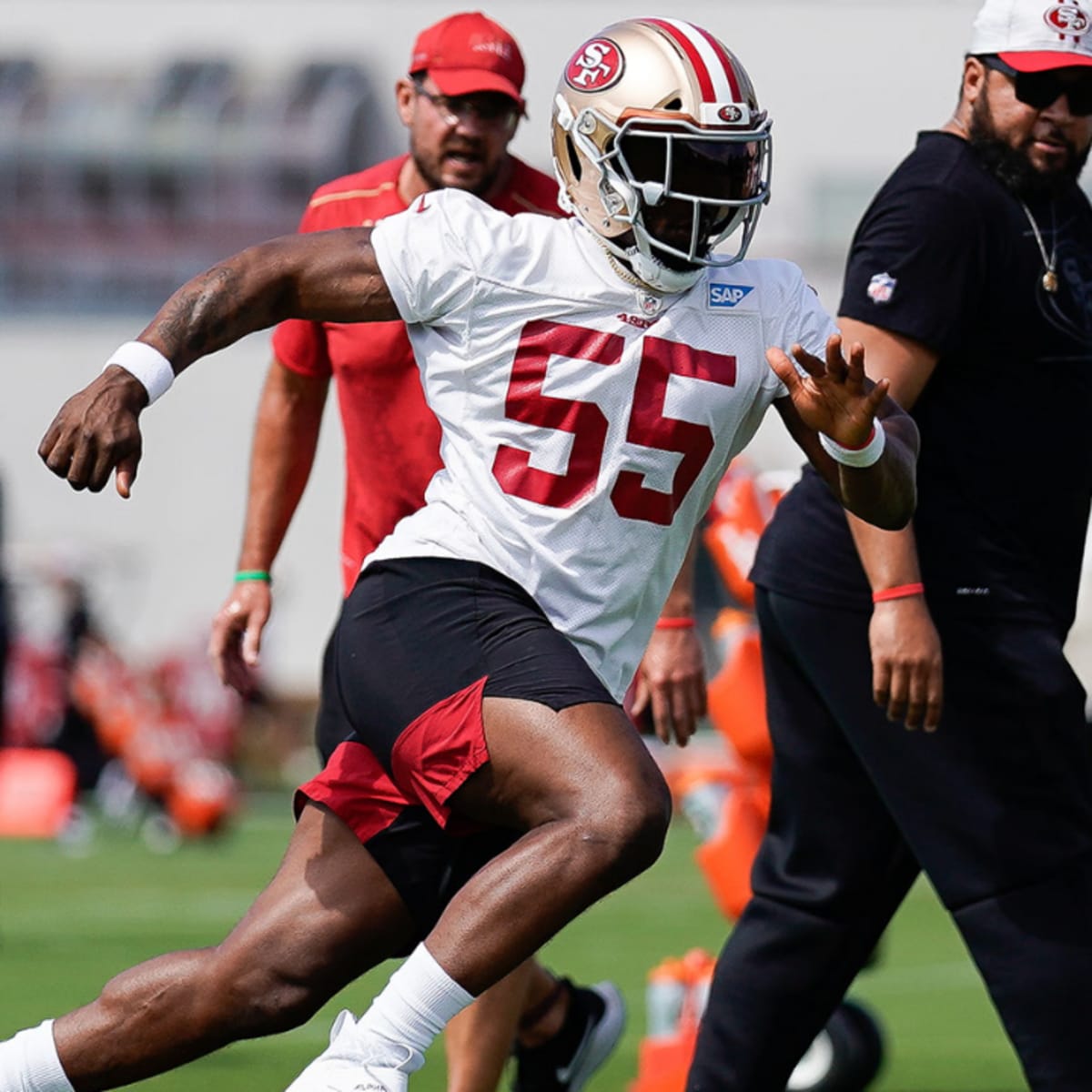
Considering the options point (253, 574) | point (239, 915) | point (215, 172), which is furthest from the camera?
point (215, 172)

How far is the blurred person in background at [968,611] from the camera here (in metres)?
4.49

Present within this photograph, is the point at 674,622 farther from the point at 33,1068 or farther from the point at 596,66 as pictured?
the point at 33,1068

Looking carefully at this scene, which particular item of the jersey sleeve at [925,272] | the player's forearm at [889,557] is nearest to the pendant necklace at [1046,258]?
the jersey sleeve at [925,272]

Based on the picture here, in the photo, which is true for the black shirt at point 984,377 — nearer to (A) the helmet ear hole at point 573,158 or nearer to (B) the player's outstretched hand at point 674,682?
(B) the player's outstretched hand at point 674,682

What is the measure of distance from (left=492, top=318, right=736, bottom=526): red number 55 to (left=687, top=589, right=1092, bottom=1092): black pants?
2.86 ft

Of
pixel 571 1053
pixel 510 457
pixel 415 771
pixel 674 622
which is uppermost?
pixel 510 457

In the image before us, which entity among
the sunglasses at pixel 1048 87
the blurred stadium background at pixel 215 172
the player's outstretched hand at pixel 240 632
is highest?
the sunglasses at pixel 1048 87

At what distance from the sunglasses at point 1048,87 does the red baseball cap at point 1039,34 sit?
25 mm

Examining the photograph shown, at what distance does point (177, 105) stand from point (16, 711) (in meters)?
11.9

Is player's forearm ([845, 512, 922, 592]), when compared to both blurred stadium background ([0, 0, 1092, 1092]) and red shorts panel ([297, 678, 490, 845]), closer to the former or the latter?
red shorts panel ([297, 678, 490, 845])

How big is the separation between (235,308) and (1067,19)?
1.84 m

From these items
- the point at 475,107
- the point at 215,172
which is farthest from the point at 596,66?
the point at 215,172

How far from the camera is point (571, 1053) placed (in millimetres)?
5613

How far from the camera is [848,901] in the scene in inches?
189
